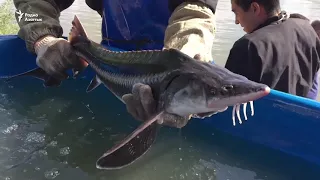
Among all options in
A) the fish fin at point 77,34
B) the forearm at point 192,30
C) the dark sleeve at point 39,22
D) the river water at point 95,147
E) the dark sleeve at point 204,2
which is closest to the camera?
the forearm at point 192,30

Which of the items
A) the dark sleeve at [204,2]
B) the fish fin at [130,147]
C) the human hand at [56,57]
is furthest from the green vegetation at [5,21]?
the fish fin at [130,147]

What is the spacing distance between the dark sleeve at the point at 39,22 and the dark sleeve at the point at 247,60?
4.18 ft

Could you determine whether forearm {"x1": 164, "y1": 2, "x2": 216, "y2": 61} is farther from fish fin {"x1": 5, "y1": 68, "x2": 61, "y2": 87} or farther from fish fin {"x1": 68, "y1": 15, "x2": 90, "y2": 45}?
fish fin {"x1": 5, "y1": 68, "x2": 61, "y2": 87}

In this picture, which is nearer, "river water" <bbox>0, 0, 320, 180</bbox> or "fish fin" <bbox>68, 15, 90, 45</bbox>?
"river water" <bbox>0, 0, 320, 180</bbox>

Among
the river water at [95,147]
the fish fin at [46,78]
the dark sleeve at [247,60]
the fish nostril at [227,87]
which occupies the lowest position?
the river water at [95,147]

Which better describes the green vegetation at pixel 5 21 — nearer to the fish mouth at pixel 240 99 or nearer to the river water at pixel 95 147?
the river water at pixel 95 147

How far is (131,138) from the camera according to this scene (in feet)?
5.36

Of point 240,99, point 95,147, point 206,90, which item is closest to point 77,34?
point 95,147

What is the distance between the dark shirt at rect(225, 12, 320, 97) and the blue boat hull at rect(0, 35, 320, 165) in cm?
Result: 42

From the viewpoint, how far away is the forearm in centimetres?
212

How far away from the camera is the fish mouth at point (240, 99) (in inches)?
55.4

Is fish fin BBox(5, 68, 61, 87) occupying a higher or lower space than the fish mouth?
lower

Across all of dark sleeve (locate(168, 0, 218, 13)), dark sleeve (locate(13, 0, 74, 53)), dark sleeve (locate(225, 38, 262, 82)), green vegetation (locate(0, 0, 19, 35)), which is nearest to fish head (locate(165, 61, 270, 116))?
dark sleeve (locate(168, 0, 218, 13))

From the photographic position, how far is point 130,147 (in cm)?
167
